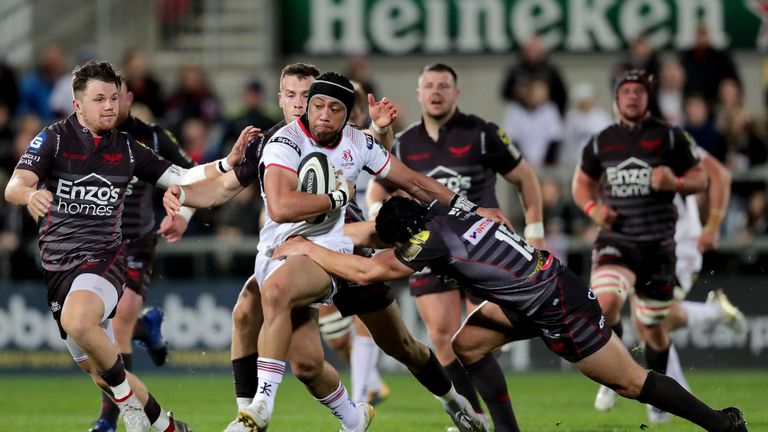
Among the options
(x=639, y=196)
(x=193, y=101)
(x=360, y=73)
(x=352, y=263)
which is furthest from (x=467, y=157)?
(x=193, y=101)

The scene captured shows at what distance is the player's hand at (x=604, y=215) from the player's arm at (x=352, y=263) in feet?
12.5

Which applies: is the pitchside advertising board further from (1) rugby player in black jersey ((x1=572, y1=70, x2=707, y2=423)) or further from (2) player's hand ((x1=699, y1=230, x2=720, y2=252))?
(1) rugby player in black jersey ((x1=572, y1=70, x2=707, y2=423))

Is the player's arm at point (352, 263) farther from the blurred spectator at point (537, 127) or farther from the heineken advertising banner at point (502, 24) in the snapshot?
the heineken advertising banner at point (502, 24)

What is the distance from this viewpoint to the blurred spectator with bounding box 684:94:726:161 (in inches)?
711

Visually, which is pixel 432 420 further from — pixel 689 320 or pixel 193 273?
pixel 193 273

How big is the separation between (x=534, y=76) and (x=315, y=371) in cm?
1084

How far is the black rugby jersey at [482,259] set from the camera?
845 cm

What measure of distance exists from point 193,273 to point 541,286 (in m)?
10.1

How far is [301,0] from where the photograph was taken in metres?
21.5

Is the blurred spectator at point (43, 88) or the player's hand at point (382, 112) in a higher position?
the player's hand at point (382, 112)

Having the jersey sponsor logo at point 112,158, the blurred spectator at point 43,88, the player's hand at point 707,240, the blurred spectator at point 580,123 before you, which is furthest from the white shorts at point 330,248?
the blurred spectator at point 43,88

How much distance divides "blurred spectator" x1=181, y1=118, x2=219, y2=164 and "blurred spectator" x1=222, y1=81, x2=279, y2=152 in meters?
0.36

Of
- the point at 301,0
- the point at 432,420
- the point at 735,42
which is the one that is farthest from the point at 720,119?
the point at 432,420

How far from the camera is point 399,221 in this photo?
8.38 m
